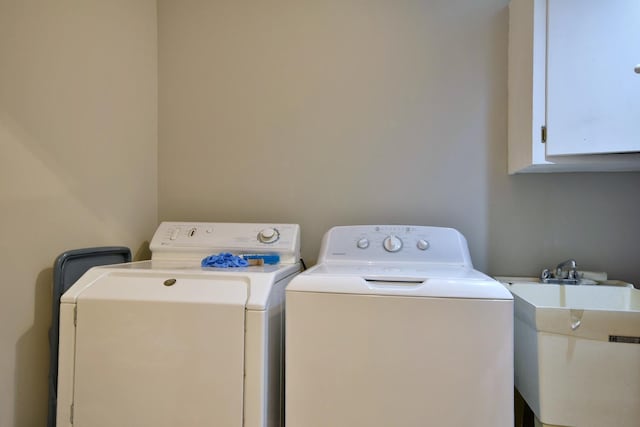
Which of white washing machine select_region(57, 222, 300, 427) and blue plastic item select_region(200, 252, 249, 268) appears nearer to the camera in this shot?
white washing machine select_region(57, 222, 300, 427)

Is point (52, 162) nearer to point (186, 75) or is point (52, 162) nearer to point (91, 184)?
point (91, 184)

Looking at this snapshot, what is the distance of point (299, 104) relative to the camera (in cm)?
189

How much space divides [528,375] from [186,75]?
6.27ft

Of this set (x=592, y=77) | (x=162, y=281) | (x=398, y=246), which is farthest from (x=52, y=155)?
(x=592, y=77)

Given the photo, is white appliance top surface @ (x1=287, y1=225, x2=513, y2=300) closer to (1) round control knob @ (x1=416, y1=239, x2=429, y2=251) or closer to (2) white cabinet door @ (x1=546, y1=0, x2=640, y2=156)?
(1) round control knob @ (x1=416, y1=239, x2=429, y2=251)

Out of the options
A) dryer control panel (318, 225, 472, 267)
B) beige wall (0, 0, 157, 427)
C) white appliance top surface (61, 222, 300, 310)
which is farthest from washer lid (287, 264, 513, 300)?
beige wall (0, 0, 157, 427)

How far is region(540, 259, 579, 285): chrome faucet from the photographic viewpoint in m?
1.56

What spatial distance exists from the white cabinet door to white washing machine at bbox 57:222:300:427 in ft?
3.84

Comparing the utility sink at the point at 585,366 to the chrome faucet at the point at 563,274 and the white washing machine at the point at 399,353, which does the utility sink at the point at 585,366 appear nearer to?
the white washing machine at the point at 399,353

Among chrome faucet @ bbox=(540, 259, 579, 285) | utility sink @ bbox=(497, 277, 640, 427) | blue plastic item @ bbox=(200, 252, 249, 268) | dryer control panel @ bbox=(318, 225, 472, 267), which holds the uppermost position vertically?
dryer control panel @ bbox=(318, 225, 472, 267)

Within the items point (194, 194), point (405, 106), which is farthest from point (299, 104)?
point (194, 194)

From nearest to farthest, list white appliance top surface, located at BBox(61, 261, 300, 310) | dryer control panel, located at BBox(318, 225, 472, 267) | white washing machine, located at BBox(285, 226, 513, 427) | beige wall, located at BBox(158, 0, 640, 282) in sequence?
1. white washing machine, located at BBox(285, 226, 513, 427)
2. white appliance top surface, located at BBox(61, 261, 300, 310)
3. dryer control panel, located at BBox(318, 225, 472, 267)
4. beige wall, located at BBox(158, 0, 640, 282)

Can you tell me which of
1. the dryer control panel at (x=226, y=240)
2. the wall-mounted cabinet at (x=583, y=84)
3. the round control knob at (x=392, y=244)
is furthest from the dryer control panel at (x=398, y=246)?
the wall-mounted cabinet at (x=583, y=84)

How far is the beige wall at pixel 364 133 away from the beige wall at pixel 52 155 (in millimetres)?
275
